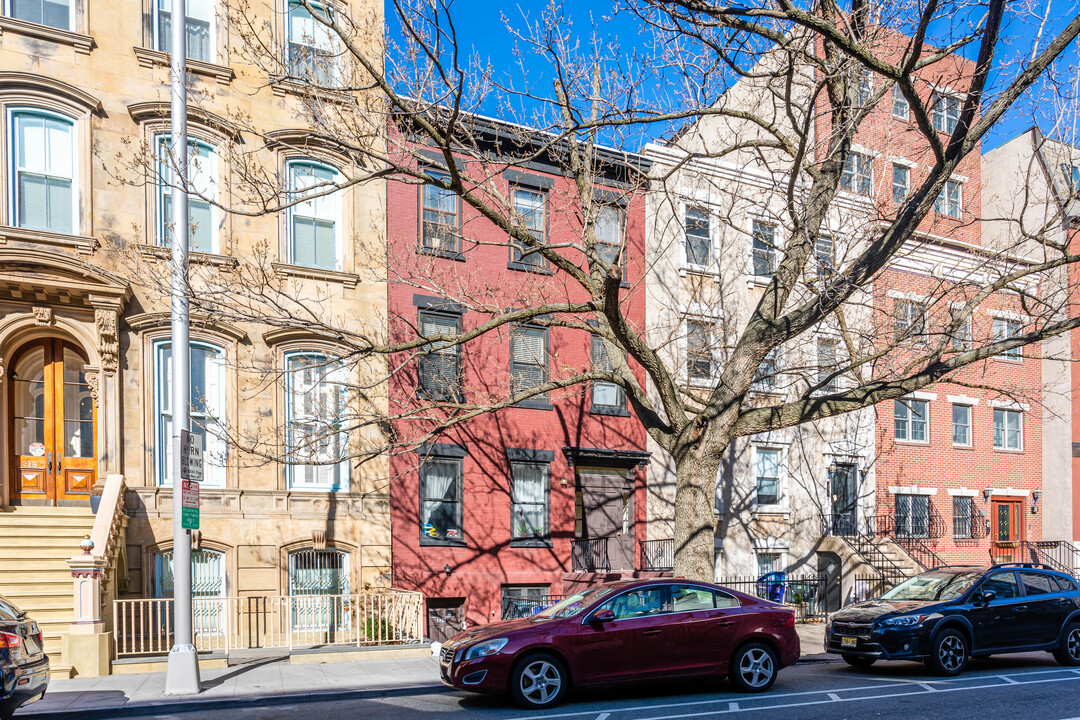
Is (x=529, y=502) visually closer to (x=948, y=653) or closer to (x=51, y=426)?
(x=948, y=653)

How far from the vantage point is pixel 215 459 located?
16844 millimetres

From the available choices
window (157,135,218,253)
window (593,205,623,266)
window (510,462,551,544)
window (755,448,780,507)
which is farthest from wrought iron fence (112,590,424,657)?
window (755,448,780,507)

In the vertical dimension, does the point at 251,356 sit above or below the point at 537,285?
below

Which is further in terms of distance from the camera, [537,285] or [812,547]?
[812,547]

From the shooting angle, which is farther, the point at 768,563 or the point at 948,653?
the point at 768,563

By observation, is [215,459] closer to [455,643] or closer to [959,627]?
[455,643]

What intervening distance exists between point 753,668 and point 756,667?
4 cm

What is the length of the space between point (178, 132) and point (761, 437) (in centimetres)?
1651

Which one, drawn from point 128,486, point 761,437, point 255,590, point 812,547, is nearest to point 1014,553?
point 812,547

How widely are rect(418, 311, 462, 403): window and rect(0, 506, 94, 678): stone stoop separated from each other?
22.8ft

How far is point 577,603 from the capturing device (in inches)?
445

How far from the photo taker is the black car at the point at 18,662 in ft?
29.5

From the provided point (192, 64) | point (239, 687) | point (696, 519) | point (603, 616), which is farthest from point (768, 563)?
point (192, 64)

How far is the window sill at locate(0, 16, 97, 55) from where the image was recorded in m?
15.7
